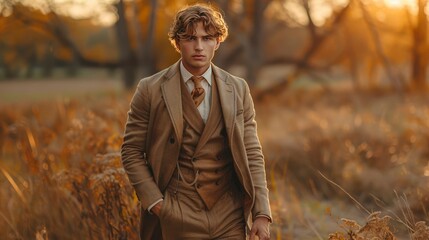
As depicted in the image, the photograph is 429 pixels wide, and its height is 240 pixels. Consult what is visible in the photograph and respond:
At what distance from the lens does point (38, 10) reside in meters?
16.8

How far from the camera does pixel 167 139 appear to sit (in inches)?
104

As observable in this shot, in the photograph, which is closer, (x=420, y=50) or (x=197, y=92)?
(x=197, y=92)

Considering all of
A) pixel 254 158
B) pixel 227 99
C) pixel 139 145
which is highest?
pixel 227 99

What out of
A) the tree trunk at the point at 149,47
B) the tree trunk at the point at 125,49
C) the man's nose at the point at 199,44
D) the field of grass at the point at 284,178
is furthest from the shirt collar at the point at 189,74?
the tree trunk at the point at 125,49

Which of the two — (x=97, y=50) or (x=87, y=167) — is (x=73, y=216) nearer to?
(x=87, y=167)

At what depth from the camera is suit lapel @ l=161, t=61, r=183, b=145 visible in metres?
2.59

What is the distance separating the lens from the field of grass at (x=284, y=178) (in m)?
3.78

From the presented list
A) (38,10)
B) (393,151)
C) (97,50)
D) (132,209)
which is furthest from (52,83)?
(132,209)

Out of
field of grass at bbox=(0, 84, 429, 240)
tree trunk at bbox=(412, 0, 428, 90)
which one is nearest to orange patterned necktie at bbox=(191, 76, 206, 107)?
field of grass at bbox=(0, 84, 429, 240)

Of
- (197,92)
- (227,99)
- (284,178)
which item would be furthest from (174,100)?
(284,178)

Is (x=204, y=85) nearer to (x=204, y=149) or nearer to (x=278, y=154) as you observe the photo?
(x=204, y=149)

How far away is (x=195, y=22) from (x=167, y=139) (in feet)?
1.57

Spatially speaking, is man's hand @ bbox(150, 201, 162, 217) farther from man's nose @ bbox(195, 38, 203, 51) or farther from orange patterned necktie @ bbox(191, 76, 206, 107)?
man's nose @ bbox(195, 38, 203, 51)

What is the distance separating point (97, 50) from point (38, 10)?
33.5 feet
